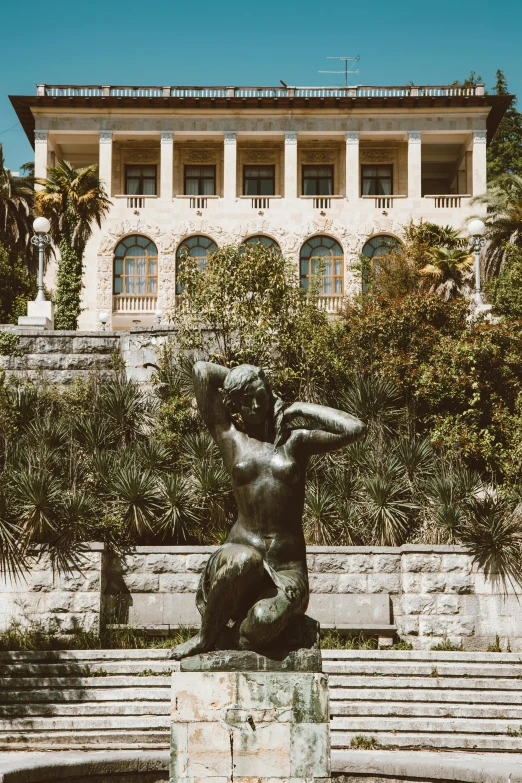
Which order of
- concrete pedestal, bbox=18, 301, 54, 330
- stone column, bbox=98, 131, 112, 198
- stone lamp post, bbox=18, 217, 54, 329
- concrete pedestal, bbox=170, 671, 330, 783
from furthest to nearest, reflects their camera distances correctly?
stone column, bbox=98, 131, 112, 198
concrete pedestal, bbox=18, 301, 54, 330
stone lamp post, bbox=18, 217, 54, 329
concrete pedestal, bbox=170, 671, 330, 783

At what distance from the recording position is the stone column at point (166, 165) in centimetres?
4669

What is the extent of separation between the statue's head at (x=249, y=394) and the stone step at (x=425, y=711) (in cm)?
670

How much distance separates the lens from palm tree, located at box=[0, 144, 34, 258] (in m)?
42.5

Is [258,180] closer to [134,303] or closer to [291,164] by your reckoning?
[291,164]

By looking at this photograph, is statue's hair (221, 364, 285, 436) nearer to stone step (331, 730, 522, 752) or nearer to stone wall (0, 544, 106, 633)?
stone step (331, 730, 522, 752)

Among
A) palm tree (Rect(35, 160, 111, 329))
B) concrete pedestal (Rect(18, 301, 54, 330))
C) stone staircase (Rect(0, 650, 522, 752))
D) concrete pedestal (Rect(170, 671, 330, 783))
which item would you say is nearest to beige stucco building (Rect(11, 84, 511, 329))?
palm tree (Rect(35, 160, 111, 329))

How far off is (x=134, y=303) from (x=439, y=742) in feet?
117

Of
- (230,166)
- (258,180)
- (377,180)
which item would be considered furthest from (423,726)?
(258,180)

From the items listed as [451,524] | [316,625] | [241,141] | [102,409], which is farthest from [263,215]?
[316,625]

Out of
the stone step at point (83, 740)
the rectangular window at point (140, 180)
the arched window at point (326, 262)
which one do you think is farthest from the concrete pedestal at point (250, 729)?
the rectangular window at point (140, 180)

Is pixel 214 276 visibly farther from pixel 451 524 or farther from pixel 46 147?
pixel 46 147

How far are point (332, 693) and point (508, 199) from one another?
1120 inches

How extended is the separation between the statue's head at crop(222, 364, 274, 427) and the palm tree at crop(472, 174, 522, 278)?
2968 centimetres

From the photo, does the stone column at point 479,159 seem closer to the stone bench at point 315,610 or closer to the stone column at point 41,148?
the stone column at point 41,148
